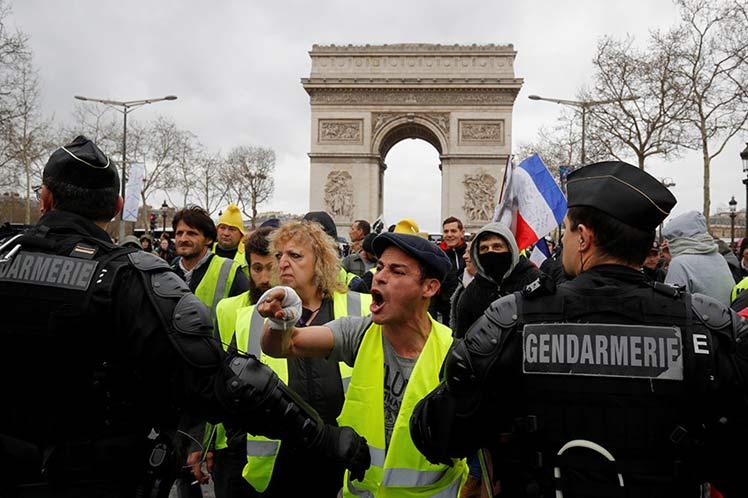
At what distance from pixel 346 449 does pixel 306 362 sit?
0.86 m

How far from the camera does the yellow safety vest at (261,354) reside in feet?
9.05

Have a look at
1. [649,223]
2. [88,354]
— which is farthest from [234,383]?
[649,223]

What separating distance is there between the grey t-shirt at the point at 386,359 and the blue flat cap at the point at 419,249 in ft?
1.06

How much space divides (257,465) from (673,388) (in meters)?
1.68

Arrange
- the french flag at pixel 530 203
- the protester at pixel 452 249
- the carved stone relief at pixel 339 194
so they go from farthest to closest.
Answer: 1. the carved stone relief at pixel 339 194
2. the protester at pixel 452 249
3. the french flag at pixel 530 203

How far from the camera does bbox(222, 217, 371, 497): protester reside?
2773 mm

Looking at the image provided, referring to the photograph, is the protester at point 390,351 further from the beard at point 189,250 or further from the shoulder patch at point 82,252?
the beard at point 189,250

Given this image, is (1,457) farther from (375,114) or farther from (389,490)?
(375,114)

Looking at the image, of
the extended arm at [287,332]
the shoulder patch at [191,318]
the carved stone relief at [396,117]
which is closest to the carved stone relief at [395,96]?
the carved stone relief at [396,117]

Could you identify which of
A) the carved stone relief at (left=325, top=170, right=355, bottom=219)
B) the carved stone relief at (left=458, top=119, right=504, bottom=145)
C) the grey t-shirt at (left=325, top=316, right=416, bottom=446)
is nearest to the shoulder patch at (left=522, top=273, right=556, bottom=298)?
the grey t-shirt at (left=325, top=316, right=416, bottom=446)

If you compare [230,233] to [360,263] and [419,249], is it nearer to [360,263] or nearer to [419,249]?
[360,263]

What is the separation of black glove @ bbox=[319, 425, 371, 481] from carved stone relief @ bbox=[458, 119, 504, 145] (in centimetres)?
3195

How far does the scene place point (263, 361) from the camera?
2928 millimetres

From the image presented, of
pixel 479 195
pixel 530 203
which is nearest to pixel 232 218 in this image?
pixel 530 203
